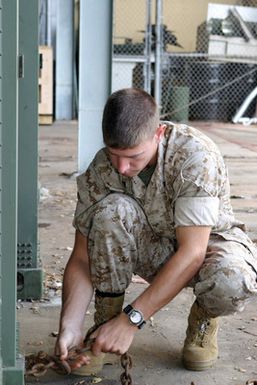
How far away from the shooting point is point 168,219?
2.89 meters

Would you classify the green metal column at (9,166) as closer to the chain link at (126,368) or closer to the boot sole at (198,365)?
the chain link at (126,368)

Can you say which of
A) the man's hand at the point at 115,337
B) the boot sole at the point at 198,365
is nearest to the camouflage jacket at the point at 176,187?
the man's hand at the point at 115,337

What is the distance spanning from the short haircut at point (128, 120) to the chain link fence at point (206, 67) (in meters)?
11.4

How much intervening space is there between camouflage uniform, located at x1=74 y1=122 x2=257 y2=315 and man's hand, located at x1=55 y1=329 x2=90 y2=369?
0.31 meters

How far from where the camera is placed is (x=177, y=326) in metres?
3.48

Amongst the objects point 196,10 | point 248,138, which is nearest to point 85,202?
point 248,138

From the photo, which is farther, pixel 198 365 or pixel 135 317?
pixel 198 365

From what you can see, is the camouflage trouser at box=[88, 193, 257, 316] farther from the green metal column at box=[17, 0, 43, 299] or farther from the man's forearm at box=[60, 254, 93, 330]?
the green metal column at box=[17, 0, 43, 299]

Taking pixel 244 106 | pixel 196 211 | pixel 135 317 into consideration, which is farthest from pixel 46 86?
pixel 135 317

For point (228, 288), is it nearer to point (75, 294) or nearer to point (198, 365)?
point (198, 365)

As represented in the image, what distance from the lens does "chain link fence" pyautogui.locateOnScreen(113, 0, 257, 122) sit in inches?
579

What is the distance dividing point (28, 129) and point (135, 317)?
142 centimetres

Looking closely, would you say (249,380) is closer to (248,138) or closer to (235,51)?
(248,138)

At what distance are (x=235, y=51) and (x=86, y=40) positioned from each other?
8.24m
